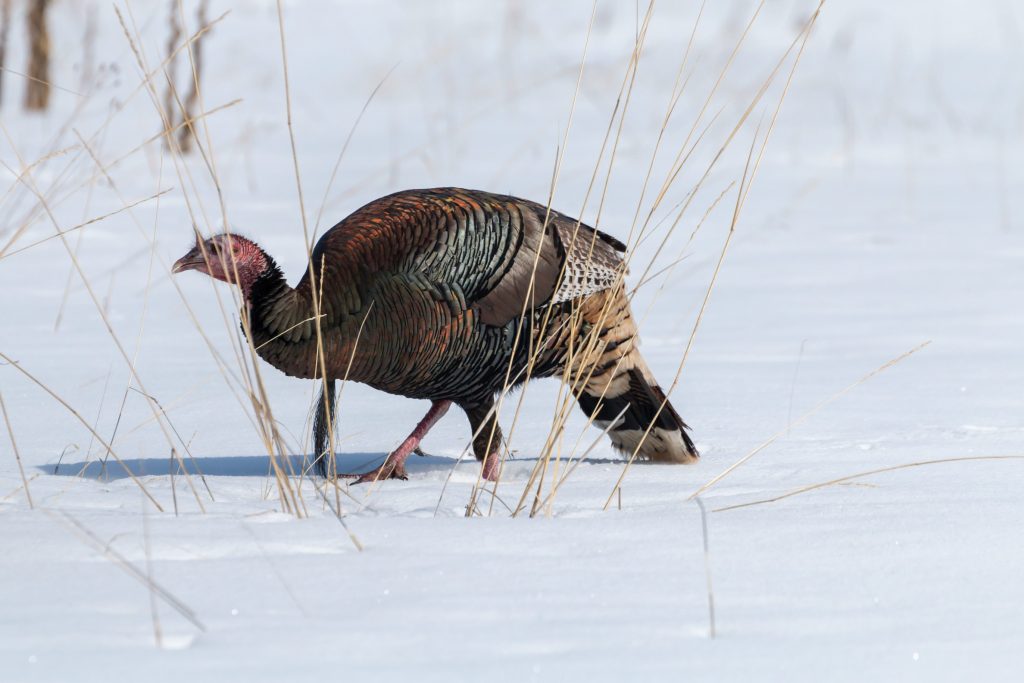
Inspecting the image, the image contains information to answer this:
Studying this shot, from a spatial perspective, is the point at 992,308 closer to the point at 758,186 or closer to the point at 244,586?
the point at 758,186

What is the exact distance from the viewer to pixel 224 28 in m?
15.9

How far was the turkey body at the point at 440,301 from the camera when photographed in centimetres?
321

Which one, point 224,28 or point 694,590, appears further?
point 224,28

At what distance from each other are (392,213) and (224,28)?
1336 centimetres

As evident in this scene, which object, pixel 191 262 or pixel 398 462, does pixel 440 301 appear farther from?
pixel 191 262

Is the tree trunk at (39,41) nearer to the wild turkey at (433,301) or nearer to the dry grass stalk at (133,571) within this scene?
the wild turkey at (433,301)

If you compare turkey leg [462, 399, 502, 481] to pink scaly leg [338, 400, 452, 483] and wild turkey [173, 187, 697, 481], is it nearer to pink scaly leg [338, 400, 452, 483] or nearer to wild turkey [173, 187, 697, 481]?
wild turkey [173, 187, 697, 481]

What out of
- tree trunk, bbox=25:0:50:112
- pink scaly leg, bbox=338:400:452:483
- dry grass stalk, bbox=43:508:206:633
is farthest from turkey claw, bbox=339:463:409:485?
tree trunk, bbox=25:0:50:112

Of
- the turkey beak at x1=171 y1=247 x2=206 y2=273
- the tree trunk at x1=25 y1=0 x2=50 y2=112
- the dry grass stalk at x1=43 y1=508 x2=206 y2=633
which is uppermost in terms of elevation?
the dry grass stalk at x1=43 y1=508 x2=206 y2=633

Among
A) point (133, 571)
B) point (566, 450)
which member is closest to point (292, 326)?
point (566, 450)

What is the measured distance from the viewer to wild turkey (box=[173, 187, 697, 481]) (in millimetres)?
3205

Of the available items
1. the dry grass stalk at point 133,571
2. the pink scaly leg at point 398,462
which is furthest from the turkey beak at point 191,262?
the dry grass stalk at point 133,571

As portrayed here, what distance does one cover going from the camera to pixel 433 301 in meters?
3.23

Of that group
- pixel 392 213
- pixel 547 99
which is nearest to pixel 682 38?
A: pixel 547 99
